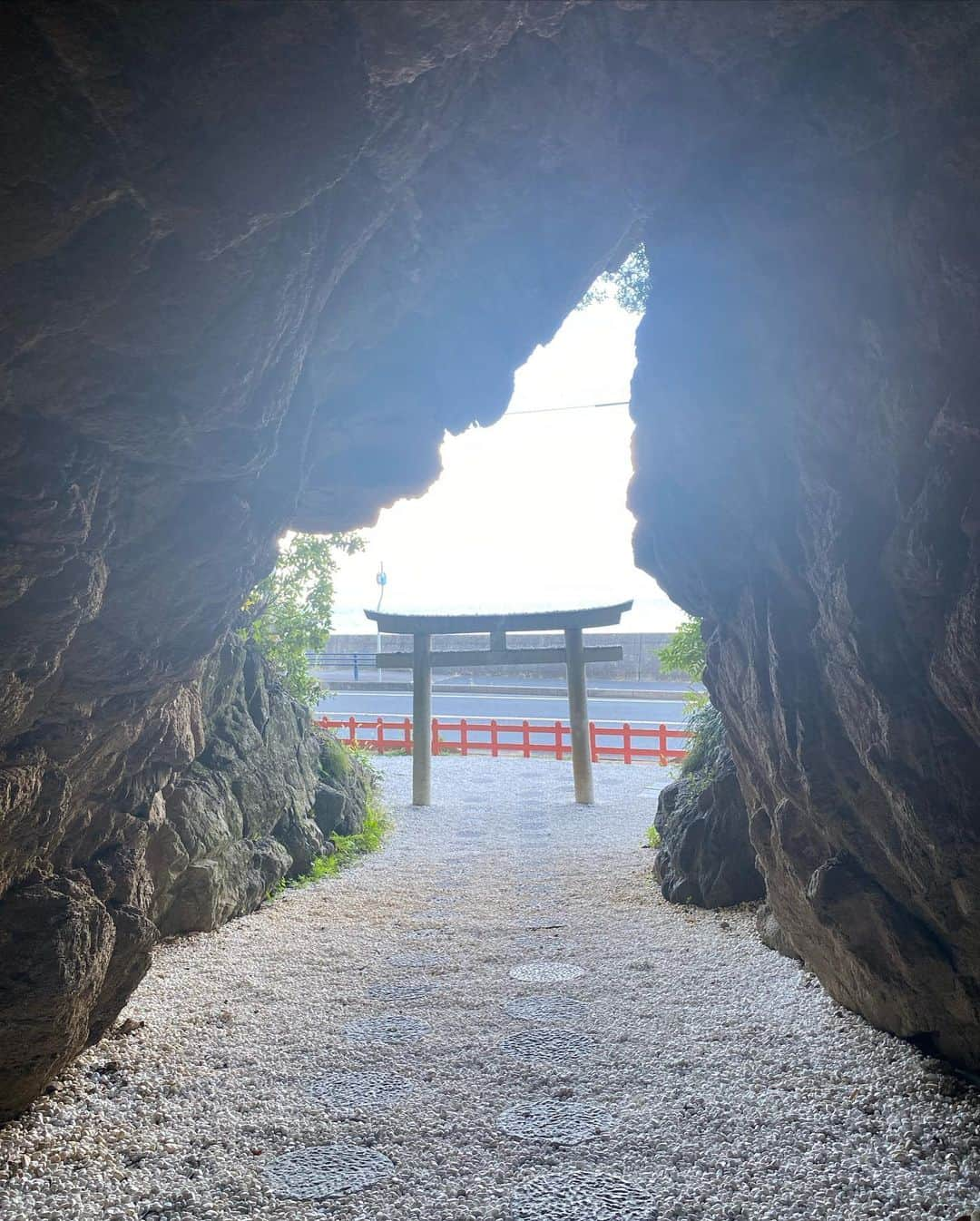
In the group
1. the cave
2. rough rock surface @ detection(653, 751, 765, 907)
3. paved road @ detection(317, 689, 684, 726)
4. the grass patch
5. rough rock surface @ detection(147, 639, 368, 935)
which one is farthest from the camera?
paved road @ detection(317, 689, 684, 726)

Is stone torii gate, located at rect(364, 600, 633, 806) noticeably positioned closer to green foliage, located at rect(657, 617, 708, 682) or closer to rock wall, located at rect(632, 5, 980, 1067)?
green foliage, located at rect(657, 617, 708, 682)

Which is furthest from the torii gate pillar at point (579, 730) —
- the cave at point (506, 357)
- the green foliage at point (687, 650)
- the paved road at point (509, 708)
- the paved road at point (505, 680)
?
the paved road at point (505, 680)

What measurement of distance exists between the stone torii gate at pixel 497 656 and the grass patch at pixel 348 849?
1.38 metres

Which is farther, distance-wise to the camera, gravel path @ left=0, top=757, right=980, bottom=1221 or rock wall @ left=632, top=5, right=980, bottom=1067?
gravel path @ left=0, top=757, right=980, bottom=1221

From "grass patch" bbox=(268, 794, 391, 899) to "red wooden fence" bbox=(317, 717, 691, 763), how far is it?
4692mm

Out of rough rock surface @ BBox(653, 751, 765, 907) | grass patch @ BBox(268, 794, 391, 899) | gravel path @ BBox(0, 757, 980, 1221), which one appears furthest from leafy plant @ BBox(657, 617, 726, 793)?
grass patch @ BBox(268, 794, 391, 899)

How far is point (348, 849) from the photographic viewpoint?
1065 cm

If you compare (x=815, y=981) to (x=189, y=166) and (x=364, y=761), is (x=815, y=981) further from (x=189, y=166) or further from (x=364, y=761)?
(x=364, y=761)

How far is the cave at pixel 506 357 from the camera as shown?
251 cm

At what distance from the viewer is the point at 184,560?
421 centimetres

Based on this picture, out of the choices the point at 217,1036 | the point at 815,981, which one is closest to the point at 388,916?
the point at 217,1036

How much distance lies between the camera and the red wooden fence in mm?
18219

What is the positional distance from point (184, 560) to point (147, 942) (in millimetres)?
2461

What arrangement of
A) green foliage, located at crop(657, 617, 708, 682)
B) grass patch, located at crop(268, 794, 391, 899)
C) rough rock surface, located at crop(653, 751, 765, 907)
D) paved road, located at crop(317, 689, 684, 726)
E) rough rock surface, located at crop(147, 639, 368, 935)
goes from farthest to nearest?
paved road, located at crop(317, 689, 684, 726) → green foliage, located at crop(657, 617, 708, 682) → grass patch, located at crop(268, 794, 391, 899) → rough rock surface, located at crop(653, 751, 765, 907) → rough rock surface, located at crop(147, 639, 368, 935)
